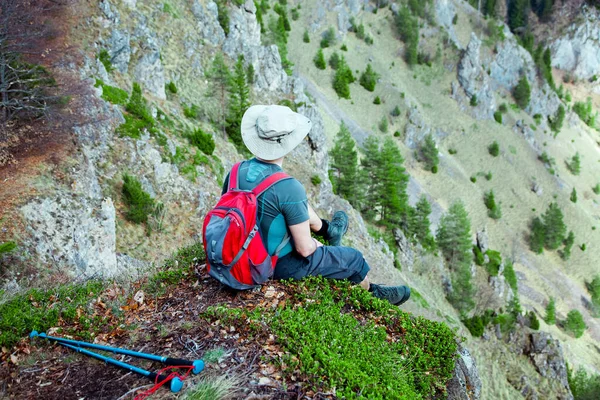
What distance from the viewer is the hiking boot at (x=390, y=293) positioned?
6.00m

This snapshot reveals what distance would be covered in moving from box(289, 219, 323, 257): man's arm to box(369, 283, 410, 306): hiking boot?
1558 millimetres

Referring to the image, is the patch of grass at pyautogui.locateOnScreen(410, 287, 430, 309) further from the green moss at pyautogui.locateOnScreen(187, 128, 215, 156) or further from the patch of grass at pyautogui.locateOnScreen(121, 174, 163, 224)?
the patch of grass at pyautogui.locateOnScreen(121, 174, 163, 224)

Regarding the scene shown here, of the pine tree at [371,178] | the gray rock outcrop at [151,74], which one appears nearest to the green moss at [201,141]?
the gray rock outcrop at [151,74]

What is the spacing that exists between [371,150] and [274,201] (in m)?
36.0

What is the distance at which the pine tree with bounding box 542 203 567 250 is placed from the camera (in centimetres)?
5622

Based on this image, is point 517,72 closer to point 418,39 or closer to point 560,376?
point 418,39

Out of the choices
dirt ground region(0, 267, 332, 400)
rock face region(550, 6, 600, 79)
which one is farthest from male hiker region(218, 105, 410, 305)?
rock face region(550, 6, 600, 79)

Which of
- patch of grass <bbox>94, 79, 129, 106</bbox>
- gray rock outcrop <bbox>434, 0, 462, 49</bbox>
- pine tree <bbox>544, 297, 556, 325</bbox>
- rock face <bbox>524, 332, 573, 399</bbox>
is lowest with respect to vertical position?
pine tree <bbox>544, 297, 556, 325</bbox>

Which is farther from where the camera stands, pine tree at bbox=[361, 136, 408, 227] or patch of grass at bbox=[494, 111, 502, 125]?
patch of grass at bbox=[494, 111, 502, 125]

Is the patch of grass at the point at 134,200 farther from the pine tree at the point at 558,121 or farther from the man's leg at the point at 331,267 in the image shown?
the pine tree at the point at 558,121

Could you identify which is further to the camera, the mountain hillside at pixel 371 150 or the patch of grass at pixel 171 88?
the patch of grass at pixel 171 88

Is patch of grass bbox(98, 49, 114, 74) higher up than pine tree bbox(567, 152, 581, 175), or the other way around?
patch of grass bbox(98, 49, 114, 74)

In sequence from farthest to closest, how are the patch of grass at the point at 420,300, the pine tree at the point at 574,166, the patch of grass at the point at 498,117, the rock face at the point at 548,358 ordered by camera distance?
the patch of grass at the point at 498,117 < the pine tree at the point at 574,166 < the rock face at the point at 548,358 < the patch of grass at the point at 420,300

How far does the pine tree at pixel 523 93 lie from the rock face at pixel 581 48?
30274mm
